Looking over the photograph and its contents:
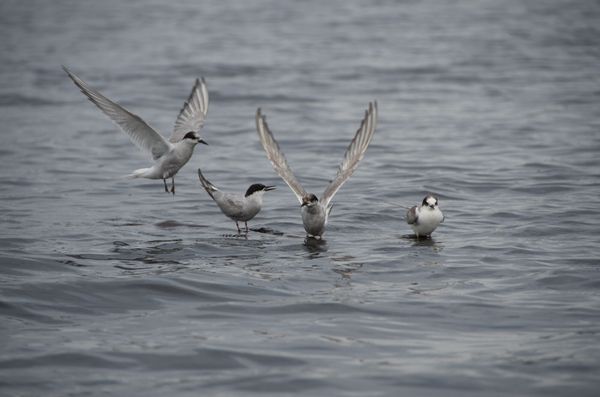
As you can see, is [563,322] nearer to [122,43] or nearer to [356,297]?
[356,297]

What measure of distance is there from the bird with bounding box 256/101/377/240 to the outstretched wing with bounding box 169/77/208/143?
1.86m

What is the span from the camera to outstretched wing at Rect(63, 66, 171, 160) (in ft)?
40.9

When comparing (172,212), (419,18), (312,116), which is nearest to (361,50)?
(419,18)

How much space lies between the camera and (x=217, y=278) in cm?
993

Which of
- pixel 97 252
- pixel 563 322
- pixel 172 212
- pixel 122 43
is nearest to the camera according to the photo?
pixel 563 322

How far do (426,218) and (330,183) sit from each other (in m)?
1.58

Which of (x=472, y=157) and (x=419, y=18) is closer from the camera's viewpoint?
Result: (x=472, y=157)

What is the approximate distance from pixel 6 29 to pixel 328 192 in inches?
→ 1182

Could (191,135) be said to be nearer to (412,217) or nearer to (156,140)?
(156,140)

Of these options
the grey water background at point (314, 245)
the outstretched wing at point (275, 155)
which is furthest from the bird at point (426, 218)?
the outstretched wing at point (275, 155)

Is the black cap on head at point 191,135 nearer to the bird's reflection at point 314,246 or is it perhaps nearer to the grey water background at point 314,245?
the grey water background at point 314,245

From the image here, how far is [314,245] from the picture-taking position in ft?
38.0

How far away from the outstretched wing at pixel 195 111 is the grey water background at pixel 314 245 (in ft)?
3.69

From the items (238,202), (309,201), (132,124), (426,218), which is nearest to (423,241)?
(426,218)
